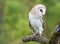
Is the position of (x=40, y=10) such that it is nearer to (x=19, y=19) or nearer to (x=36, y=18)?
(x=36, y=18)

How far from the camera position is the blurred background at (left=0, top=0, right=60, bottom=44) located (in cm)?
277

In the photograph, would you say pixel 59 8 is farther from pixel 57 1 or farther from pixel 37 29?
pixel 37 29

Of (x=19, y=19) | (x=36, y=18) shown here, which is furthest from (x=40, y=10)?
(x=19, y=19)

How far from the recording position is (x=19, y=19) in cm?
294

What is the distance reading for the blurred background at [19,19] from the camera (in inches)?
109

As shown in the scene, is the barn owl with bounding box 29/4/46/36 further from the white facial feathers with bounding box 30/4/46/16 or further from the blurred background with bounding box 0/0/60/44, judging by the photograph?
the blurred background with bounding box 0/0/60/44

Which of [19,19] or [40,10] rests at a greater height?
[40,10]

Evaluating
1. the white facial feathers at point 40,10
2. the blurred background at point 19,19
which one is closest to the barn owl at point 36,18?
the white facial feathers at point 40,10

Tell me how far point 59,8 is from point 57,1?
17 centimetres

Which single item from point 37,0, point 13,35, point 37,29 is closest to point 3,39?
point 13,35

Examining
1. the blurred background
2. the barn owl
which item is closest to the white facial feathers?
the barn owl

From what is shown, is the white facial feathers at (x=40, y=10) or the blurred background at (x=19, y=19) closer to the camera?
the white facial feathers at (x=40, y=10)

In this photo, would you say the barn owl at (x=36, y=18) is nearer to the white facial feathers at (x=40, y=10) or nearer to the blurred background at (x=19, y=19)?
the white facial feathers at (x=40, y=10)

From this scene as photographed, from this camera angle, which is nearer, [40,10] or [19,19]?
[40,10]
